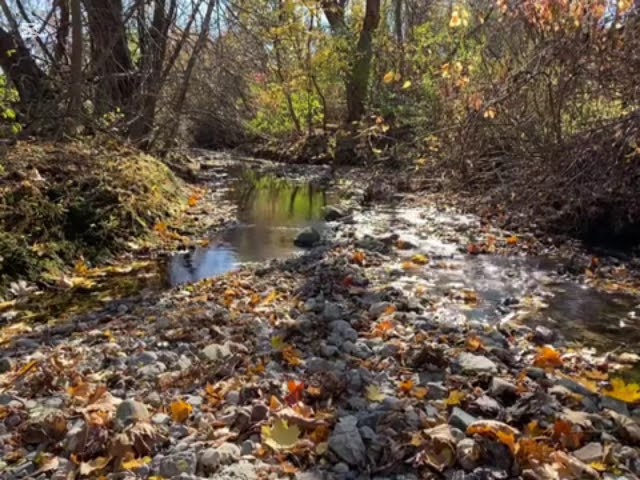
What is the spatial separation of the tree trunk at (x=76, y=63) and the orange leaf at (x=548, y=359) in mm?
6272

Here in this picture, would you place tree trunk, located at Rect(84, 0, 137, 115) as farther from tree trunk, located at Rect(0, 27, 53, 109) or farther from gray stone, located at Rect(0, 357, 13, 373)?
gray stone, located at Rect(0, 357, 13, 373)

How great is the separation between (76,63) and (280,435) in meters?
6.32

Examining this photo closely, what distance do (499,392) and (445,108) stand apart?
8.00m

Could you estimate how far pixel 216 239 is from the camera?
25.8 feet

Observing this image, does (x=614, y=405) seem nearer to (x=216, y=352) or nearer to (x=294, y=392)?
(x=294, y=392)

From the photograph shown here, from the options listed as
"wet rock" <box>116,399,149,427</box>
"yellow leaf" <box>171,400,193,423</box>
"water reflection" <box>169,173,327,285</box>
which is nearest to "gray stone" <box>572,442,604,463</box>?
"yellow leaf" <box>171,400,193,423</box>

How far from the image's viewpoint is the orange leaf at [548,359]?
11.9 feet

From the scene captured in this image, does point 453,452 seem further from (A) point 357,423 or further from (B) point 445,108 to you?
(B) point 445,108

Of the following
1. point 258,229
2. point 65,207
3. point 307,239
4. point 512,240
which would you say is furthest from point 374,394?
point 258,229

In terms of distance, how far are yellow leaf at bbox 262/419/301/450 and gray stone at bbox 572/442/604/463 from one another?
3.94ft

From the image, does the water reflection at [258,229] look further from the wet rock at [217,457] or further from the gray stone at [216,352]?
the wet rock at [217,457]

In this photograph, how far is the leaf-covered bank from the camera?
5812 mm

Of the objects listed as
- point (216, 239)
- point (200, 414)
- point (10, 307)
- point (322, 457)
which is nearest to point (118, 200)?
point (216, 239)

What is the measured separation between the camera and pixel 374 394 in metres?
3.17
